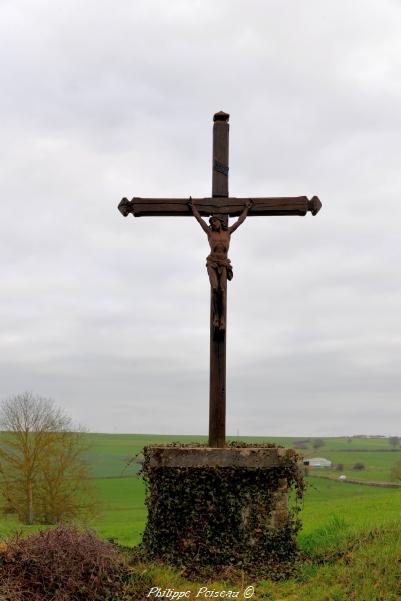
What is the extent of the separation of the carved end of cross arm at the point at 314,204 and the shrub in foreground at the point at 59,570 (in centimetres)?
560

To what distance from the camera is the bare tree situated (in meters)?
25.3

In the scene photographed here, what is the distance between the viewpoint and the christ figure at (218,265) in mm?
9016

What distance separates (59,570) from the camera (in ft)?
22.1

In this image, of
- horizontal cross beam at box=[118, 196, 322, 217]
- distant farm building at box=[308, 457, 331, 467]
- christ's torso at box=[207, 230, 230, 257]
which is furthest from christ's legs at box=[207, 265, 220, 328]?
distant farm building at box=[308, 457, 331, 467]

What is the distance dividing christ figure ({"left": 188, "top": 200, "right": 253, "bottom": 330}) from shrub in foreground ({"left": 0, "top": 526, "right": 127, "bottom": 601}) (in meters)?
3.43

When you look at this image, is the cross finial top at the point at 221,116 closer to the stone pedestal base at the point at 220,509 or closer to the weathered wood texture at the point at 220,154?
the weathered wood texture at the point at 220,154

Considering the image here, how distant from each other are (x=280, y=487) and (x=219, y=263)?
3.11 meters

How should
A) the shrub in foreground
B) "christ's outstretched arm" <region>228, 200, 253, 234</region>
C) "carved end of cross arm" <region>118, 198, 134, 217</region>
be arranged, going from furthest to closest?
1. "carved end of cross arm" <region>118, 198, 134, 217</region>
2. "christ's outstretched arm" <region>228, 200, 253, 234</region>
3. the shrub in foreground

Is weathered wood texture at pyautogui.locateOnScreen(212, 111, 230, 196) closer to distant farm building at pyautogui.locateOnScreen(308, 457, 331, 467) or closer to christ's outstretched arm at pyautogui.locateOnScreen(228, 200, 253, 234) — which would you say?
christ's outstretched arm at pyautogui.locateOnScreen(228, 200, 253, 234)

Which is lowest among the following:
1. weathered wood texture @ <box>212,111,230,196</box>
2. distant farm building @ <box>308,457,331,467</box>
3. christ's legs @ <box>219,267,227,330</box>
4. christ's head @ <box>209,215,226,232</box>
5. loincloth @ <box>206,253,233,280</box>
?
distant farm building @ <box>308,457,331,467</box>

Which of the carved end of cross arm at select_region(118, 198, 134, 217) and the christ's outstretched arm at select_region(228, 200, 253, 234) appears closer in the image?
the christ's outstretched arm at select_region(228, 200, 253, 234)

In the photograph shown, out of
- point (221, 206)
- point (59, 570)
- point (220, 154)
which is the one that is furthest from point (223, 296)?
point (59, 570)

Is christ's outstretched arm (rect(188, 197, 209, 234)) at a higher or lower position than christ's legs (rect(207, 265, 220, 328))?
higher

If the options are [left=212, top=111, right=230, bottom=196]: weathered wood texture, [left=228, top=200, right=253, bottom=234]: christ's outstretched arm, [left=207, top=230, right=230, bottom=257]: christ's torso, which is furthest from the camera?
[left=212, top=111, right=230, bottom=196]: weathered wood texture
